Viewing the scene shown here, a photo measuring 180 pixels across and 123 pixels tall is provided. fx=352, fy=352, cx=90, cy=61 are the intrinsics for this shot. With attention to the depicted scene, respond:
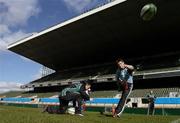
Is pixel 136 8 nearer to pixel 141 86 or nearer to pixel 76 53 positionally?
pixel 141 86

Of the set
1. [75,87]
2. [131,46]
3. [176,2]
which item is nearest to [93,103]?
[131,46]

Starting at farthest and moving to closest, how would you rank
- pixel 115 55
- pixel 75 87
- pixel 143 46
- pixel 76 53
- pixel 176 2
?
pixel 76 53 → pixel 115 55 → pixel 143 46 → pixel 176 2 → pixel 75 87

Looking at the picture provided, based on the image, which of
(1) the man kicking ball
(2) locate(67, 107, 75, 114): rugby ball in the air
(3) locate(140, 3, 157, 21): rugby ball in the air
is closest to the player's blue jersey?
(1) the man kicking ball

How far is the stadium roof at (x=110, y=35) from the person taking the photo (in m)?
37.2

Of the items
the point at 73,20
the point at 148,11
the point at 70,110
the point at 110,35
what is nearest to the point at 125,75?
the point at 70,110

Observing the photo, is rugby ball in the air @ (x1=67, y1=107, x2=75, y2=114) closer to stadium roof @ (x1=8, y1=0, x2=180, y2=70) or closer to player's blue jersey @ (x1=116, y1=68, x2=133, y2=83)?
player's blue jersey @ (x1=116, y1=68, x2=133, y2=83)

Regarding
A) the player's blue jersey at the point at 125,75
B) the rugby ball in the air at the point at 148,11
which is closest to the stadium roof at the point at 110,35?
the rugby ball in the air at the point at 148,11

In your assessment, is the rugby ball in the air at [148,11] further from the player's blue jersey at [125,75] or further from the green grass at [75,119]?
the green grass at [75,119]

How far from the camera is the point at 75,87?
12273mm

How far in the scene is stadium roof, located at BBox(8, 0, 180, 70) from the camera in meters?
37.2

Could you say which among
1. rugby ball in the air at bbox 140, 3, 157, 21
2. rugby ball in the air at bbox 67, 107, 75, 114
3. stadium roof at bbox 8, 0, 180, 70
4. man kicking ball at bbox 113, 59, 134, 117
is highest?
stadium roof at bbox 8, 0, 180, 70

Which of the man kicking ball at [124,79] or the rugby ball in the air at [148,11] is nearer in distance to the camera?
the man kicking ball at [124,79]

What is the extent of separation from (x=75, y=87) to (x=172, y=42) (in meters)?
30.3

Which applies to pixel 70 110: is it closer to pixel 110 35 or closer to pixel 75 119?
pixel 75 119
